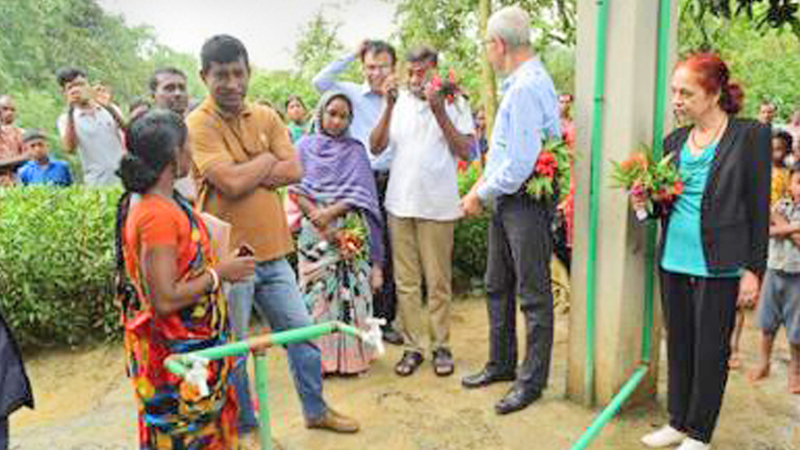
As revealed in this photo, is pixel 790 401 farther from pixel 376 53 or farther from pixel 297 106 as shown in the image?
pixel 297 106

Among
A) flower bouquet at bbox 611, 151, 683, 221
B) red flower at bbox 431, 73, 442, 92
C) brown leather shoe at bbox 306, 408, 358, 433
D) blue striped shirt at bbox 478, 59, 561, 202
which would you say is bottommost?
brown leather shoe at bbox 306, 408, 358, 433

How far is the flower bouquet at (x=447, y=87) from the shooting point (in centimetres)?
392

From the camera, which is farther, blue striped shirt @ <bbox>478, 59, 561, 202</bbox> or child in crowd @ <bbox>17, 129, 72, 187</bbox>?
child in crowd @ <bbox>17, 129, 72, 187</bbox>

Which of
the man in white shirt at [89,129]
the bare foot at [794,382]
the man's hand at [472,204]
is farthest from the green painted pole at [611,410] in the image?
the man in white shirt at [89,129]

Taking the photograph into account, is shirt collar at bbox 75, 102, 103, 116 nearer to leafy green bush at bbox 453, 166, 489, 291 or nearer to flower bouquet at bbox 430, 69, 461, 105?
leafy green bush at bbox 453, 166, 489, 291

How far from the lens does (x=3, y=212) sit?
504 centimetres

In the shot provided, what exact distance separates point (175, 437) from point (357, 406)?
153 cm

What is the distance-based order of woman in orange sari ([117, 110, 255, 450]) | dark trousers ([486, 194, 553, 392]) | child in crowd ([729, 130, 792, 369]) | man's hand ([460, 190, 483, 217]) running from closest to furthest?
woman in orange sari ([117, 110, 255, 450]) < dark trousers ([486, 194, 553, 392]) < man's hand ([460, 190, 483, 217]) < child in crowd ([729, 130, 792, 369])

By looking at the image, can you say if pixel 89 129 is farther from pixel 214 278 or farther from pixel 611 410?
pixel 611 410

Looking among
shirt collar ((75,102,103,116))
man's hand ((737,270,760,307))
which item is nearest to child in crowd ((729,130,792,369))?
man's hand ((737,270,760,307))

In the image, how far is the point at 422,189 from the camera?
13.5 feet

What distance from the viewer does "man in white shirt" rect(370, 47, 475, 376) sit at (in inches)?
162

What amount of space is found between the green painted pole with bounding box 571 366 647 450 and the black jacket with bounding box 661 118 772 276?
72 cm

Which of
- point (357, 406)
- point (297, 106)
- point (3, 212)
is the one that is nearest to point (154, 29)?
point (297, 106)
